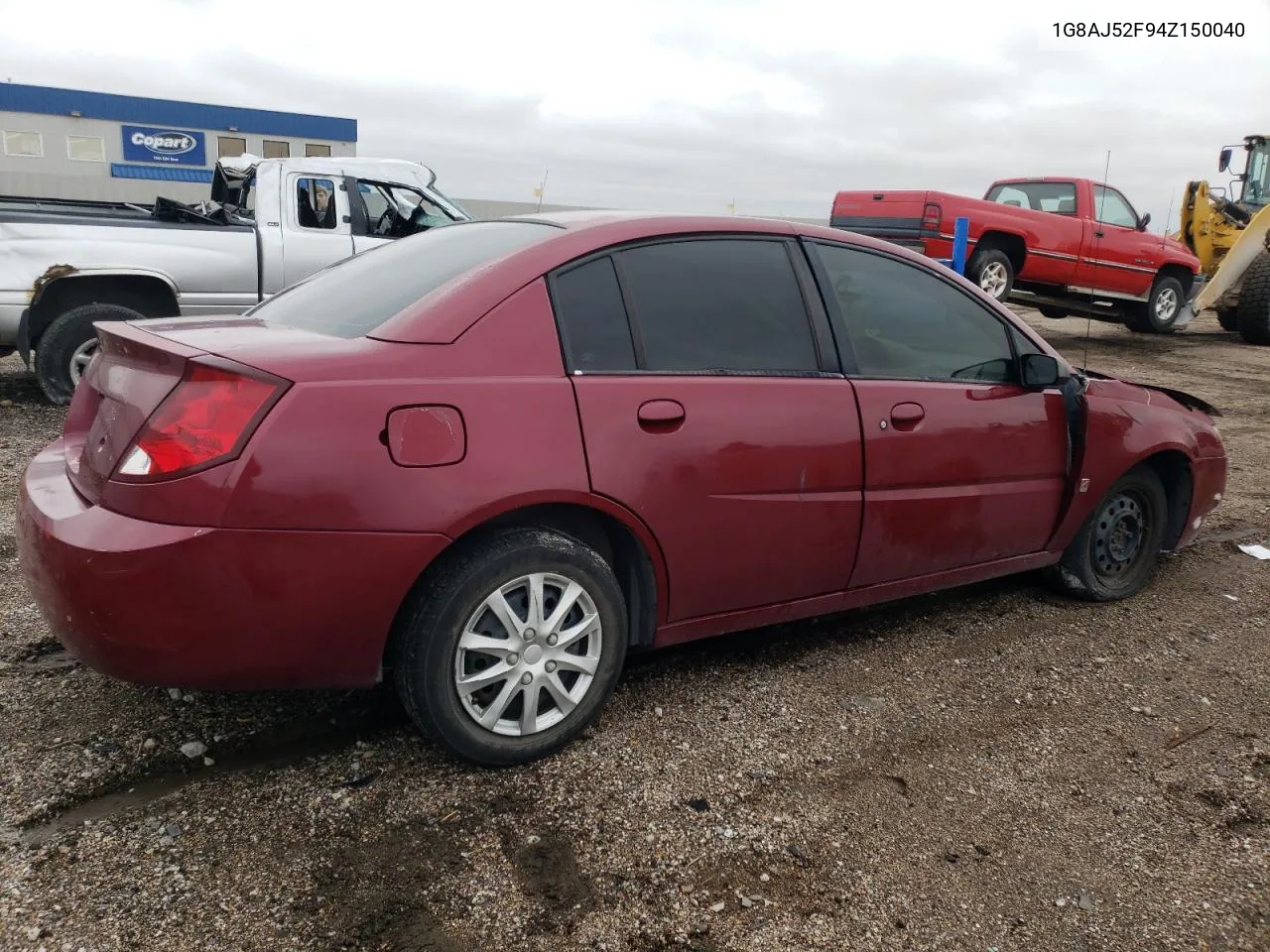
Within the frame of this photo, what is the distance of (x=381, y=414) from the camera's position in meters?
2.39

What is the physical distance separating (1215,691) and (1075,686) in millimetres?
493

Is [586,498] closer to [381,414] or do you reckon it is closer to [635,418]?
[635,418]

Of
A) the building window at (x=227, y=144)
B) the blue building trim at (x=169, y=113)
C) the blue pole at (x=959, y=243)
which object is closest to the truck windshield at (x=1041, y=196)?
the blue pole at (x=959, y=243)

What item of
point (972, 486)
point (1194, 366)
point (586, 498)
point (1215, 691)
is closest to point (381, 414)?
point (586, 498)

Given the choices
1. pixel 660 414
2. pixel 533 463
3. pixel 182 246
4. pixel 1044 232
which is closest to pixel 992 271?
pixel 1044 232

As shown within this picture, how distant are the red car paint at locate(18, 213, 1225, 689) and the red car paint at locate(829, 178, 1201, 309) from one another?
914cm

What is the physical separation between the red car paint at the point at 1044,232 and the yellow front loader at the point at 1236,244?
611 mm

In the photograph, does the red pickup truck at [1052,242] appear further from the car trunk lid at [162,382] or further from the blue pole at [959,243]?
the car trunk lid at [162,382]

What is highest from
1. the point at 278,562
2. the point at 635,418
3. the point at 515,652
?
the point at 635,418

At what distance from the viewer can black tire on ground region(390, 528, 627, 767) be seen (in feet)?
8.29

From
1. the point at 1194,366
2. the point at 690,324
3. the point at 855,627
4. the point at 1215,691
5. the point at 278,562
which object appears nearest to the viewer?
the point at 278,562

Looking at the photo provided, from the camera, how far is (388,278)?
10.1 feet

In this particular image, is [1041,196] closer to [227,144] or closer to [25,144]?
[227,144]

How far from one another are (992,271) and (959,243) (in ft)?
4.88
